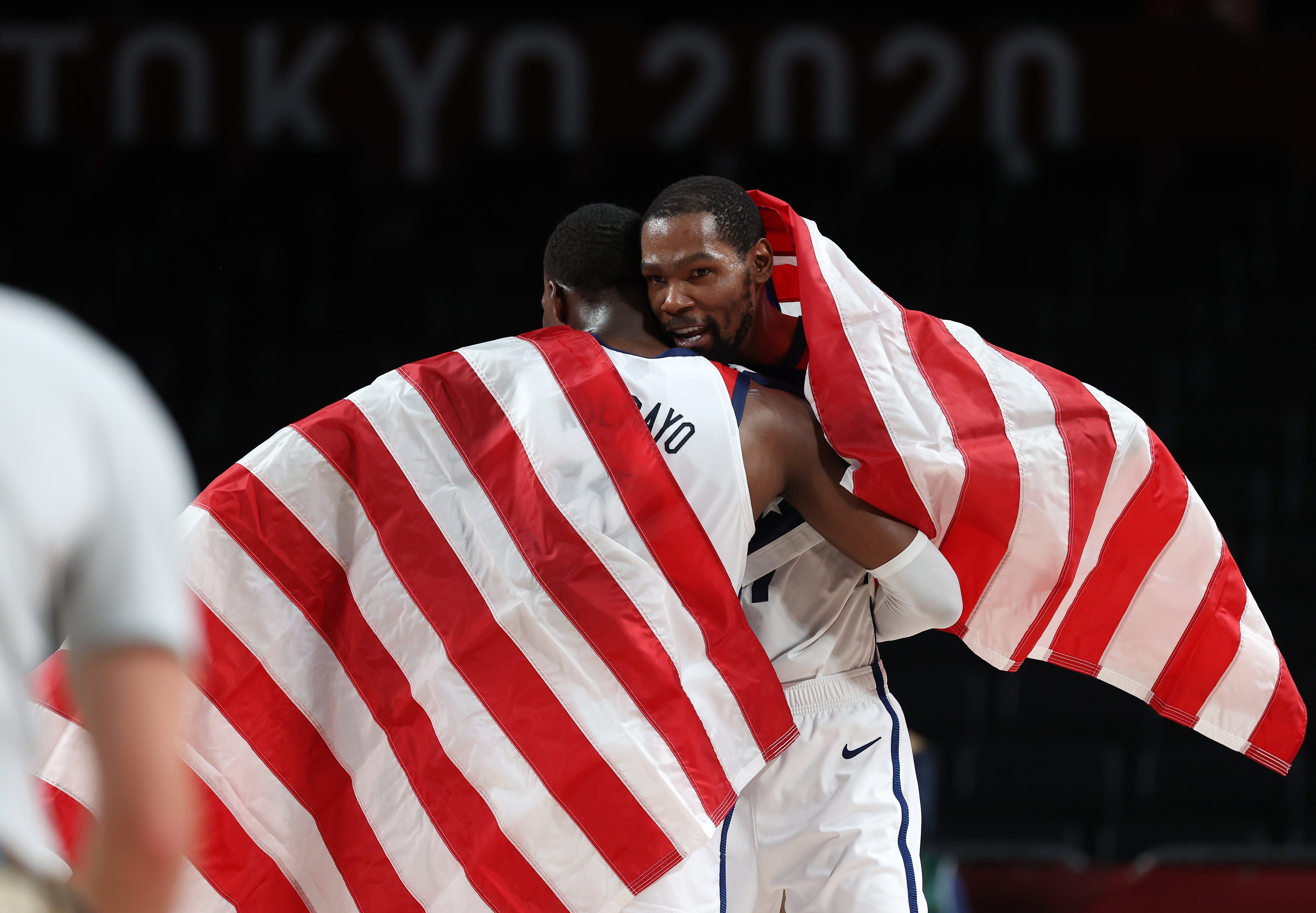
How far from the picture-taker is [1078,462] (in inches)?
→ 91.3

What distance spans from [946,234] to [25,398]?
6778 mm

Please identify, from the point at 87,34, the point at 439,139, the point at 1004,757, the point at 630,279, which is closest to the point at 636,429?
the point at 630,279

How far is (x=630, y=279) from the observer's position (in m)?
2.34

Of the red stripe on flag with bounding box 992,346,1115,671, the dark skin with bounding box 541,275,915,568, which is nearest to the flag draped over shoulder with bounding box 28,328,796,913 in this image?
the dark skin with bounding box 541,275,915,568

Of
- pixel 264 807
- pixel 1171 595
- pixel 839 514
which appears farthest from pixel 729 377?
pixel 264 807

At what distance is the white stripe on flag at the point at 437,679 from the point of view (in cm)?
203

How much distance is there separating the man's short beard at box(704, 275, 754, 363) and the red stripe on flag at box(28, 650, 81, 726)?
42.1 inches

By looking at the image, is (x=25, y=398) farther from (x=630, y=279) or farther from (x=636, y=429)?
(x=630, y=279)

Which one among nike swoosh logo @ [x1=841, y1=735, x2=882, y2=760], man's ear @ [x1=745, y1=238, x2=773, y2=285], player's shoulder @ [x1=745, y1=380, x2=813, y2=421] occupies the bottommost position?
nike swoosh logo @ [x1=841, y1=735, x2=882, y2=760]

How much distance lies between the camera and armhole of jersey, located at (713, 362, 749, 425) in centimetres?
215

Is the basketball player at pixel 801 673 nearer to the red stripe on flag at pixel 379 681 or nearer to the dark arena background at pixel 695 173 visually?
the red stripe on flag at pixel 379 681

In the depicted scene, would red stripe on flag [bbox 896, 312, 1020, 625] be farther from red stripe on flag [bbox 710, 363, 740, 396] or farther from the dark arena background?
the dark arena background

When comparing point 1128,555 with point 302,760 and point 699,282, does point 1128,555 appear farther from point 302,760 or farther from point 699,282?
point 302,760

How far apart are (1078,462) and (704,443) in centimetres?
64
